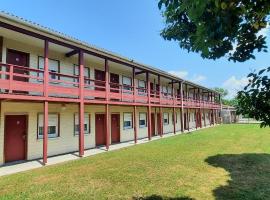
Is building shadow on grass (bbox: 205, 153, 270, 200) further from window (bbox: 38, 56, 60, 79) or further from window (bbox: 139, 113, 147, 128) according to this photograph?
window (bbox: 139, 113, 147, 128)

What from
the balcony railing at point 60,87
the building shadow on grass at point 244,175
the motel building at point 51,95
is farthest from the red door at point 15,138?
the building shadow on grass at point 244,175

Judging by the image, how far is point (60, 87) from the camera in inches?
504

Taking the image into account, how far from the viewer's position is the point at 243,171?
9859mm

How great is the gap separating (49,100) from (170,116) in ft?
64.2

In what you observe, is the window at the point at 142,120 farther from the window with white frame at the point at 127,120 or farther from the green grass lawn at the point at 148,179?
the green grass lawn at the point at 148,179

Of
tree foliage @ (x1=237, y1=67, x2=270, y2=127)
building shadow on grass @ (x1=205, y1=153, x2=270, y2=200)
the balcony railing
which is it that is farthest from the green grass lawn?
tree foliage @ (x1=237, y1=67, x2=270, y2=127)

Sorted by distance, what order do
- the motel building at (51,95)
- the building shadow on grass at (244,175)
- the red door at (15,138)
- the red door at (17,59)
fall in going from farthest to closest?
1. the red door at (17,59)
2. the red door at (15,138)
3. the motel building at (51,95)
4. the building shadow on grass at (244,175)

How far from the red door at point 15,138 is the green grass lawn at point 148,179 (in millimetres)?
2722

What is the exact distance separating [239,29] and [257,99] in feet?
3.30

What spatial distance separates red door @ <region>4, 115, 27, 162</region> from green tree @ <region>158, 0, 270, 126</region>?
1129 cm

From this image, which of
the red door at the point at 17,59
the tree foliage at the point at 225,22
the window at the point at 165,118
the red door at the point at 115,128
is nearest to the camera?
the tree foliage at the point at 225,22

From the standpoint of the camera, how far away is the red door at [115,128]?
1989 cm

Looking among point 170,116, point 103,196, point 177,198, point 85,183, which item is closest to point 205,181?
point 177,198

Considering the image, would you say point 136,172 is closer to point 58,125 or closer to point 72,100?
Answer: point 72,100
